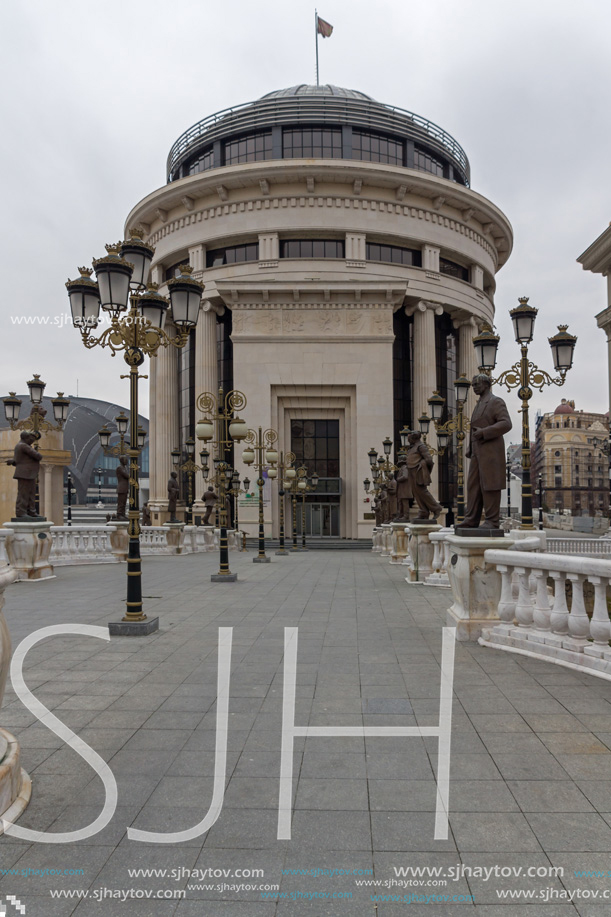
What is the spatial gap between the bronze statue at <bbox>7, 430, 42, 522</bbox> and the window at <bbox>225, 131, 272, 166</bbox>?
1547 inches

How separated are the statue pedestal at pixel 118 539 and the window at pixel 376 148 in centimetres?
3779

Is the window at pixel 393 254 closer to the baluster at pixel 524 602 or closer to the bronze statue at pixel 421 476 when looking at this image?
the bronze statue at pixel 421 476

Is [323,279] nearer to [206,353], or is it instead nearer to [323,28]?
[206,353]

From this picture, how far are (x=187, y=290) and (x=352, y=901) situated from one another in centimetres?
863

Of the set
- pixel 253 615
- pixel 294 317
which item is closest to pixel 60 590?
pixel 253 615

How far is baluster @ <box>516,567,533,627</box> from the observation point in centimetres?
703

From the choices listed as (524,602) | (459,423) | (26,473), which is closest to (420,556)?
(459,423)

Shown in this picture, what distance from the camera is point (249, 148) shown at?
47.1 meters

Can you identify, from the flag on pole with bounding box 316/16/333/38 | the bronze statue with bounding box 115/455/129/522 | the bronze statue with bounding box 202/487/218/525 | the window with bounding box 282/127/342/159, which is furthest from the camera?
the flag on pole with bounding box 316/16/333/38

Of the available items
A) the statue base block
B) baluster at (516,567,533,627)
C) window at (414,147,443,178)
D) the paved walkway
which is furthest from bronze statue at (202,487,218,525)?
window at (414,147,443,178)

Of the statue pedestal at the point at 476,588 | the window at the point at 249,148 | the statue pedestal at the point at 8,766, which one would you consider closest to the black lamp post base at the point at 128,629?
the statue pedestal at the point at 476,588

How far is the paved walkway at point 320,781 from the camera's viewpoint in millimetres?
2742

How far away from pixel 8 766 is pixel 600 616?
5.26 metres

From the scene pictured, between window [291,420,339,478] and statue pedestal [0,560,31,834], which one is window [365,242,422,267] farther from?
statue pedestal [0,560,31,834]
